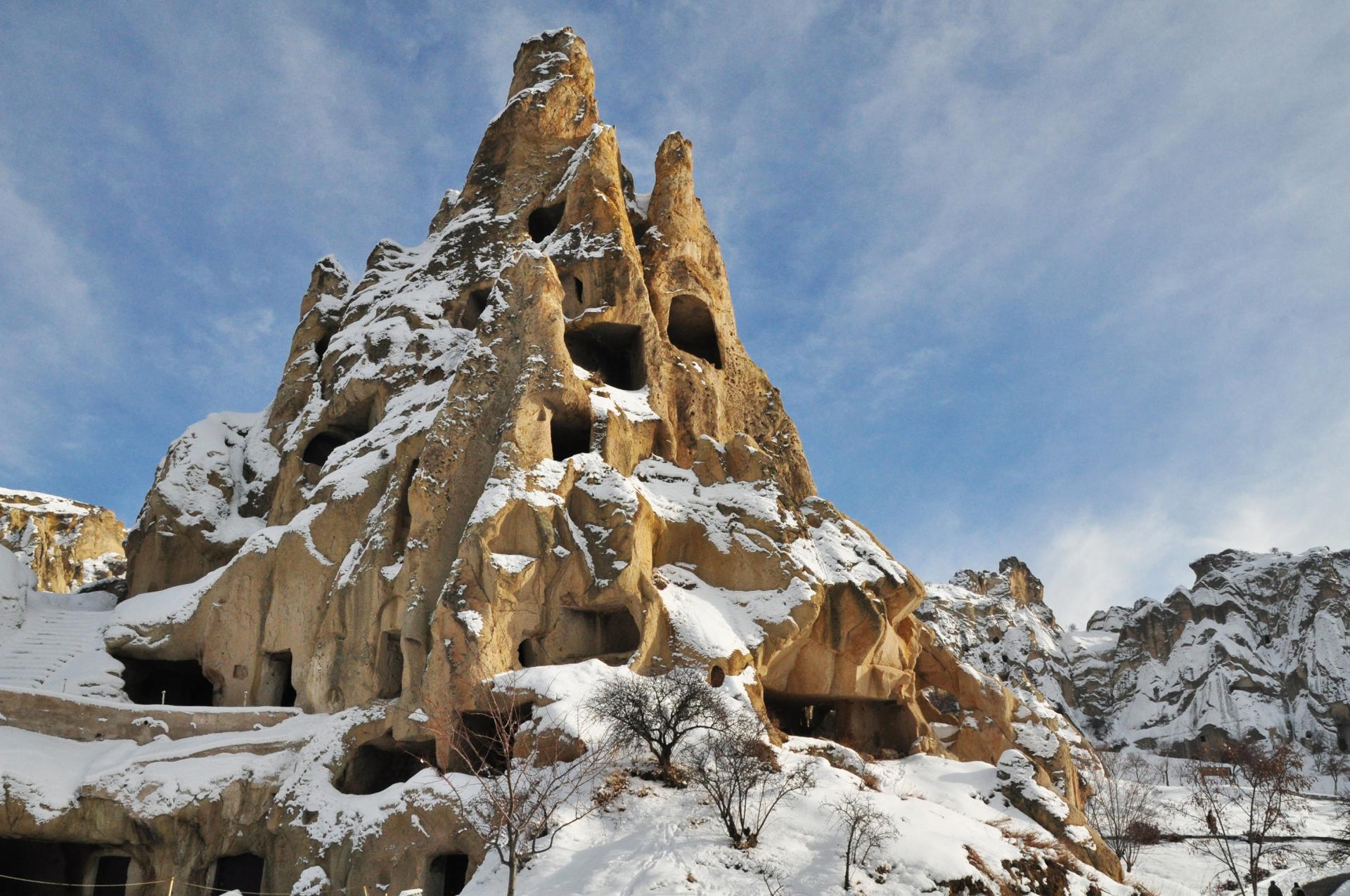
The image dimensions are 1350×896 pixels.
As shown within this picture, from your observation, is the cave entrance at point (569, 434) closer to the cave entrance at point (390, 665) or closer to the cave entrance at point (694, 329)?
the cave entrance at point (694, 329)

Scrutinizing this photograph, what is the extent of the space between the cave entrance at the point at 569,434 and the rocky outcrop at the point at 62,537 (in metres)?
35.2

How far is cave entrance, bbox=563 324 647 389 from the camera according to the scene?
115ft

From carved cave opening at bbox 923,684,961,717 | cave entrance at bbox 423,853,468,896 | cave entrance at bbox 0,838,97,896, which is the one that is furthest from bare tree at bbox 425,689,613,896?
carved cave opening at bbox 923,684,961,717

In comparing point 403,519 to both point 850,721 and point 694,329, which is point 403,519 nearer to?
point 694,329

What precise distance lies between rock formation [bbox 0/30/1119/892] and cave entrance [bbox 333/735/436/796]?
0.31 feet

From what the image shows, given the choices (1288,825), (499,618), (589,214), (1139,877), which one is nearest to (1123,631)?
(1288,825)

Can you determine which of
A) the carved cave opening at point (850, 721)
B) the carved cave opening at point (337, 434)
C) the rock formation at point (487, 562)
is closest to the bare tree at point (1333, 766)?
the rock formation at point (487, 562)

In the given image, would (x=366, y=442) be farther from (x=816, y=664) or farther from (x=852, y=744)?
(x=852, y=744)

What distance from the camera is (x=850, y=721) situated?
32719mm

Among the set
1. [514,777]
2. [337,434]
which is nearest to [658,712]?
[514,777]

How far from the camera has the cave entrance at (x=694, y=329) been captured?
125 ft

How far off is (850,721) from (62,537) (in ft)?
181

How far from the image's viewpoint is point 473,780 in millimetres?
21703

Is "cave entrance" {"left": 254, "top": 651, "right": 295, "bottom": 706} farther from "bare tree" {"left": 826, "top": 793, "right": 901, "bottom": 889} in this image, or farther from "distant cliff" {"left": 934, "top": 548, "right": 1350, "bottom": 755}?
"distant cliff" {"left": 934, "top": 548, "right": 1350, "bottom": 755}
